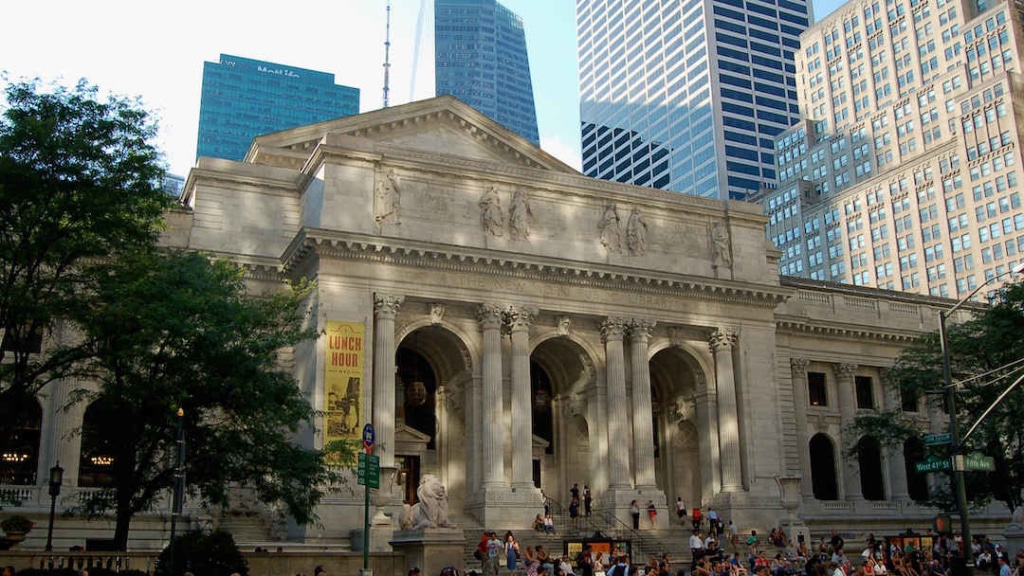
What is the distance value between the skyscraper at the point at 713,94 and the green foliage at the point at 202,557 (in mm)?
137514

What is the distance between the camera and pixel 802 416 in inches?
2226

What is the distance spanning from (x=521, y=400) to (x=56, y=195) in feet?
72.3

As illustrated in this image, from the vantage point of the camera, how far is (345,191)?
42969mm

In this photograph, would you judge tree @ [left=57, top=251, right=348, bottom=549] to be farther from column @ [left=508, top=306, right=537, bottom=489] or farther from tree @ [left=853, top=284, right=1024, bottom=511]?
tree @ [left=853, top=284, right=1024, bottom=511]

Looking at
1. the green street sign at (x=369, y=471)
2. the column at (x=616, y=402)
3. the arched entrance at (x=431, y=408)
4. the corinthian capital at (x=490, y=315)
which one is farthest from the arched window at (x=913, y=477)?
the green street sign at (x=369, y=471)

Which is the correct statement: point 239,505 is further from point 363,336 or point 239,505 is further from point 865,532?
point 865,532

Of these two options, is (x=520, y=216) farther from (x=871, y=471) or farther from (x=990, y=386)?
(x=871, y=471)

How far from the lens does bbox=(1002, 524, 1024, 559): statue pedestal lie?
3625cm

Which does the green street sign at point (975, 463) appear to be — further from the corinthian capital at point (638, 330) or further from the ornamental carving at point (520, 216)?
the ornamental carving at point (520, 216)

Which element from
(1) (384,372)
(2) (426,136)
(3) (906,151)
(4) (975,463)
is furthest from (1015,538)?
(3) (906,151)

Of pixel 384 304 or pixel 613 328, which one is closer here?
pixel 384 304

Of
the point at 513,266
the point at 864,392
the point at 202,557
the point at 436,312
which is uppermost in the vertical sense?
the point at 513,266

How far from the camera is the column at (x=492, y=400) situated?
42.2m

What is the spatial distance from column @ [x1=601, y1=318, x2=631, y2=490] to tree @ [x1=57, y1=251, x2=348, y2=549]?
16.8 meters
